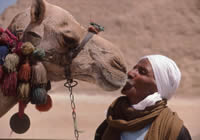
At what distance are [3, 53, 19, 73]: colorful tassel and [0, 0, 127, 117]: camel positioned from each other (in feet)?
0.55

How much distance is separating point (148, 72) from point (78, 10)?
16480mm

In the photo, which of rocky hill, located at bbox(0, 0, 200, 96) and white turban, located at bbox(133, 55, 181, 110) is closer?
white turban, located at bbox(133, 55, 181, 110)

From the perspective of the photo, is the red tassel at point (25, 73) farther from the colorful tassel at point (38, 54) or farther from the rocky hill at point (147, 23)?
the rocky hill at point (147, 23)

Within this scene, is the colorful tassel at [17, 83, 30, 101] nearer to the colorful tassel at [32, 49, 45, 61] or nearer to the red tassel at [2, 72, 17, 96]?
the red tassel at [2, 72, 17, 96]

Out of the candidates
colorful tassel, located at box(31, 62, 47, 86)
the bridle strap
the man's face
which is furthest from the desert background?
the man's face

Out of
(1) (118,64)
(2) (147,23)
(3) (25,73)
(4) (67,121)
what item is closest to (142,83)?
(1) (118,64)

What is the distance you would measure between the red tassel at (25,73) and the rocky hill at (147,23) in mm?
12734

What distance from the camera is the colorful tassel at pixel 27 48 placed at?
1840mm

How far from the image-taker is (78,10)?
17.7 metres

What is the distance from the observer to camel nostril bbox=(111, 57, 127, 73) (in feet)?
6.41

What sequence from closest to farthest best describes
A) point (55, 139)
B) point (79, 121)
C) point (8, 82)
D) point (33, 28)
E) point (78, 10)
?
point (8, 82), point (33, 28), point (55, 139), point (79, 121), point (78, 10)

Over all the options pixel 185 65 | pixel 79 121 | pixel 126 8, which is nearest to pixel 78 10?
pixel 126 8

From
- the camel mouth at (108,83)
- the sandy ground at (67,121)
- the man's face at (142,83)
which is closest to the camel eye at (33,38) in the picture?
the camel mouth at (108,83)

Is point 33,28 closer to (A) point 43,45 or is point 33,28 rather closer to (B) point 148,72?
(A) point 43,45
